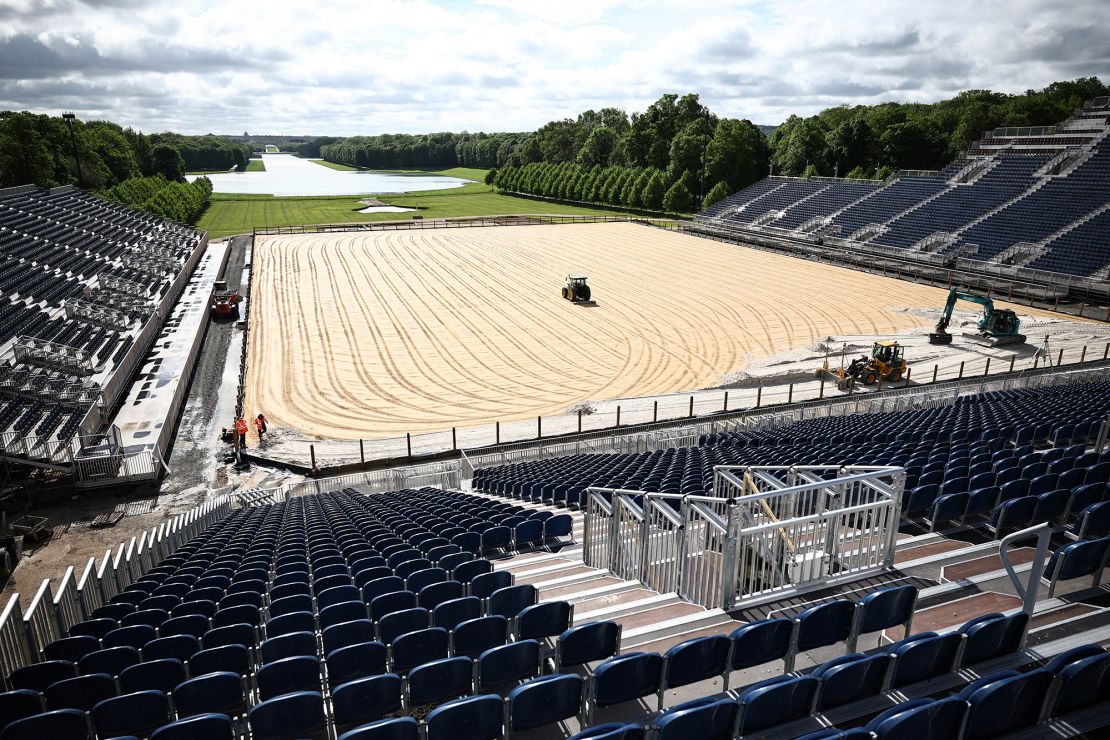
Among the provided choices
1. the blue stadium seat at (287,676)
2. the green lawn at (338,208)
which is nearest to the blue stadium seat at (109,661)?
the blue stadium seat at (287,676)

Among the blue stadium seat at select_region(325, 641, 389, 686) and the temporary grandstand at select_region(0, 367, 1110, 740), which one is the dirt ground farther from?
the blue stadium seat at select_region(325, 641, 389, 686)

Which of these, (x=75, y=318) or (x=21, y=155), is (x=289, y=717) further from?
(x=21, y=155)

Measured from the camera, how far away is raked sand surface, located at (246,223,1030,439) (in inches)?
1056

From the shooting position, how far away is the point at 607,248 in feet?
204

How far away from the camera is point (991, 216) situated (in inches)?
2028

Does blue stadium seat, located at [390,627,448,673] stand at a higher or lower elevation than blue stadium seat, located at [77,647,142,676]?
higher

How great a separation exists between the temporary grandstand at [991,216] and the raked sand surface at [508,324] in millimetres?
5960

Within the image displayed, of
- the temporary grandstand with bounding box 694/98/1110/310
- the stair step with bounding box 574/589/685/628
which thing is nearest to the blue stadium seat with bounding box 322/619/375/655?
the stair step with bounding box 574/589/685/628

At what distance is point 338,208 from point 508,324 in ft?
239

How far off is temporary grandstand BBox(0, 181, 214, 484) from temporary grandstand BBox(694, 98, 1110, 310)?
4879 cm

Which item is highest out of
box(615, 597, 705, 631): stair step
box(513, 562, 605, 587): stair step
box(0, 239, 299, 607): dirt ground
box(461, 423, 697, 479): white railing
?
box(615, 597, 705, 631): stair step

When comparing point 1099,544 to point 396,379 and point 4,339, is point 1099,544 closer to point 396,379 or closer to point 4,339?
point 396,379

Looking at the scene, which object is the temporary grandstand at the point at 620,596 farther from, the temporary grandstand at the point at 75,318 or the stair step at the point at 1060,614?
the temporary grandstand at the point at 75,318

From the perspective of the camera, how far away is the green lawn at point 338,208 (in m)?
82.7
